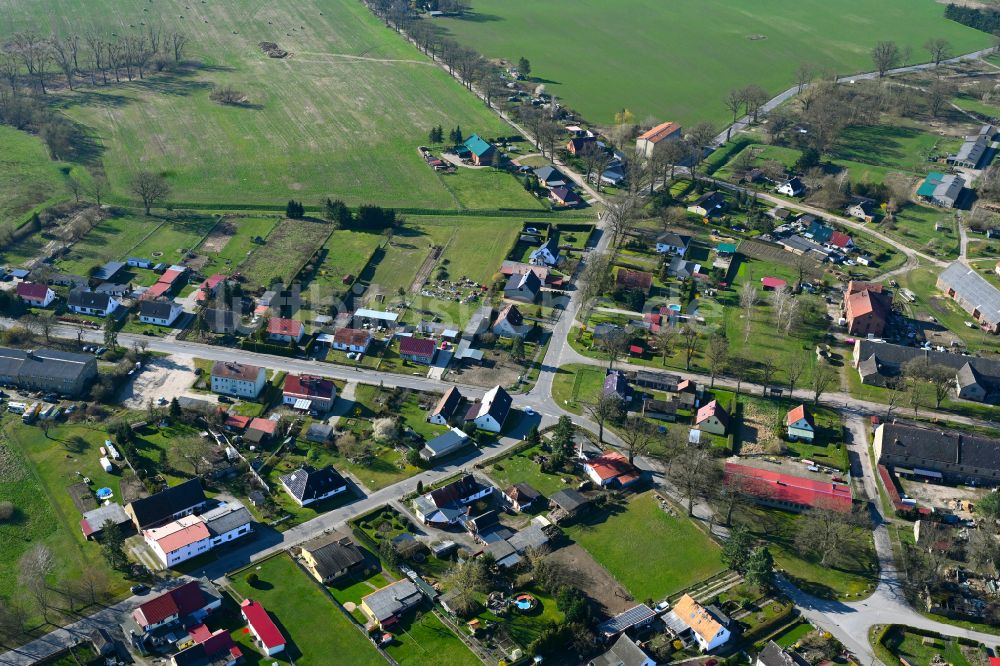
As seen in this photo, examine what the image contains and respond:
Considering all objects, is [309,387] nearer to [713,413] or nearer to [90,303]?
[90,303]

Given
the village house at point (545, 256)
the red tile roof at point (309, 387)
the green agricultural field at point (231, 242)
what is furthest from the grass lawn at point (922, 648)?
the green agricultural field at point (231, 242)

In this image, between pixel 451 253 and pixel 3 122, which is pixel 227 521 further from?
pixel 3 122

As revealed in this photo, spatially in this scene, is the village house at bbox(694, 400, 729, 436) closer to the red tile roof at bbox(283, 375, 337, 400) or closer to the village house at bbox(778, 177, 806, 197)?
the red tile roof at bbox(283, 375, 337, 400)

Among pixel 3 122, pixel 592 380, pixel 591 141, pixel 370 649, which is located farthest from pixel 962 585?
pixel 3 122

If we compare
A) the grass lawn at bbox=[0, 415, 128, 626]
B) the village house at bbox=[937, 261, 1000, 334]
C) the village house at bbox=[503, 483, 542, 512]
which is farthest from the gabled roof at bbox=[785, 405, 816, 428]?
the grass lawn at bbox=[0, 415, 128, 626]

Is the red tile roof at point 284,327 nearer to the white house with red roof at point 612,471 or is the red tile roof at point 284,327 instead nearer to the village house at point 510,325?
the village house at point 510,325

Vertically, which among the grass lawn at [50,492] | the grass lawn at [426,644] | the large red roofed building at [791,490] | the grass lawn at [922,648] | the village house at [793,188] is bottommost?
Result: the grass lawn at [50,492]
